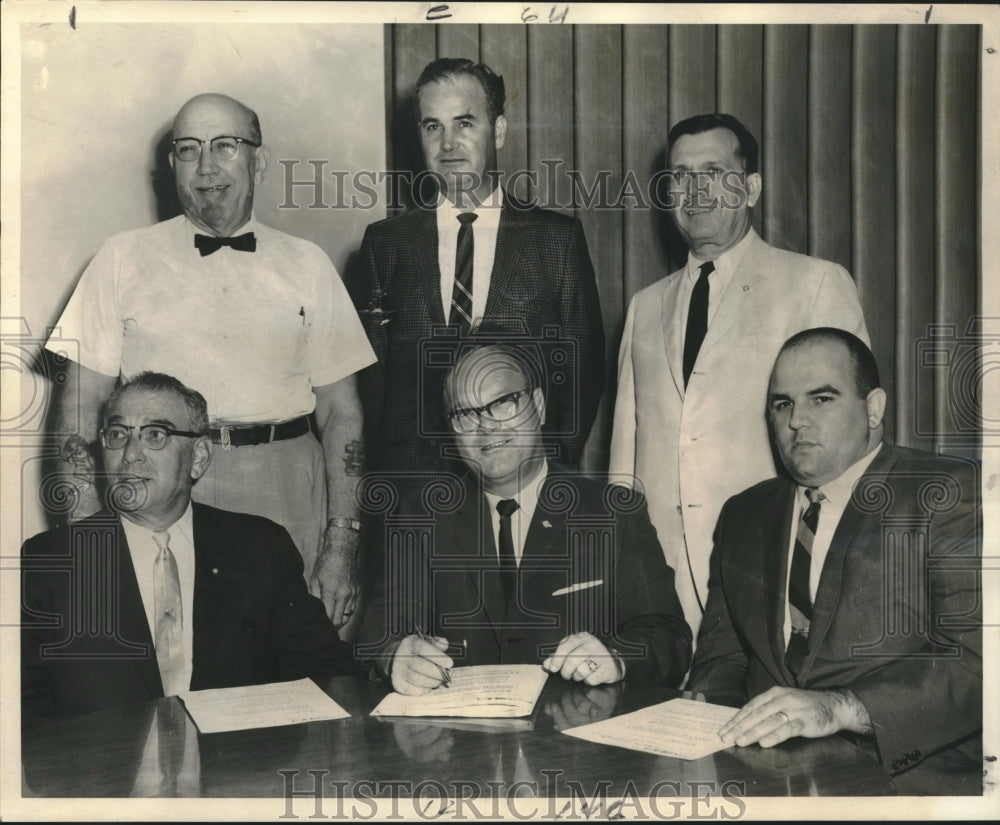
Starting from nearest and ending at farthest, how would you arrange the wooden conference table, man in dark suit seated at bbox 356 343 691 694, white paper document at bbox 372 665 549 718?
the wooden conference table < white paper document at bbox 372 665 549 718 < man in dark suit seated at bbox 356 343 691 694

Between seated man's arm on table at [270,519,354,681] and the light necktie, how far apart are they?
295mm

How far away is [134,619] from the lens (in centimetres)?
333

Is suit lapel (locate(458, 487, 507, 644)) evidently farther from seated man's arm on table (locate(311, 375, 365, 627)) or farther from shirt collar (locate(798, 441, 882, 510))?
shirt collar (locate(798, 441, 882, 510))

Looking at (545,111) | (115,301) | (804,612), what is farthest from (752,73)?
(115,301)

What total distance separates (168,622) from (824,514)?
2041 millimetres

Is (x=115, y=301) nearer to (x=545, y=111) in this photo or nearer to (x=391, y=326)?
(x=391, y=326)

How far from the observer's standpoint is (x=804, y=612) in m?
3.16

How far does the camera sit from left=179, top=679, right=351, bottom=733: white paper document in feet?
9.29

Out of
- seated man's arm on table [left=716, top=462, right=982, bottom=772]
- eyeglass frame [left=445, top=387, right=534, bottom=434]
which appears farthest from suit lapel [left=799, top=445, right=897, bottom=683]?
eyeglass frame [left=445, top=387, right=534, bottom=434]

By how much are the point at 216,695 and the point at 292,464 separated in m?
0.77

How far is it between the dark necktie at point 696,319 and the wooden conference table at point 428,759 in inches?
42.9

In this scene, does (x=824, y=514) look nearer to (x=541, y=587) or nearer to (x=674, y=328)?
(x=674, y=328)

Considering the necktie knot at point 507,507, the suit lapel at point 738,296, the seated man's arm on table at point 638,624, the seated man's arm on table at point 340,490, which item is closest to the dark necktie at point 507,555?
the necktie knot at point 507,507

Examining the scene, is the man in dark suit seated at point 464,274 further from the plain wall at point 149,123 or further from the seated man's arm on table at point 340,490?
the plain wall at point 149,123
